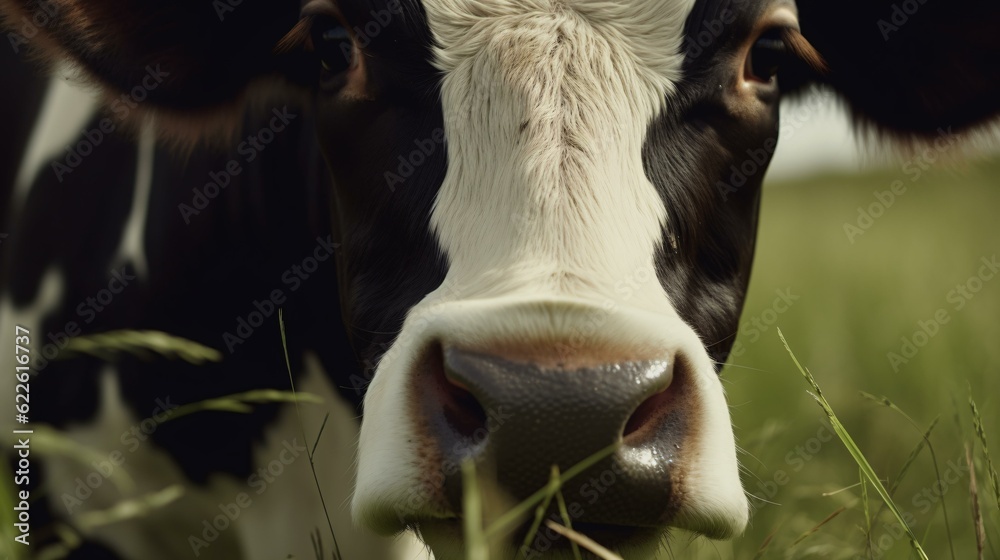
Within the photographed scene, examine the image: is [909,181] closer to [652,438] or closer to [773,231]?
[652,438]

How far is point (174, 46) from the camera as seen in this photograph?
9.28ft

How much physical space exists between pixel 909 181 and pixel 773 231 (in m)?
9.63

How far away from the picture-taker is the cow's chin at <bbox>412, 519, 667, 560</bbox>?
71.7 inches

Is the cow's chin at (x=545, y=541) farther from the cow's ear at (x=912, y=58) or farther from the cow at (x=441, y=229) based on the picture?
the cow's ear at (x=912, y=58)

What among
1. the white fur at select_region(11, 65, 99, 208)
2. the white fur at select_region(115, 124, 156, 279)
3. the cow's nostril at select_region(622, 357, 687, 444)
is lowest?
the white fur at select_region(115, 124, 156, 279)

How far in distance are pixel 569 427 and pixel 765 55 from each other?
1.23 meters

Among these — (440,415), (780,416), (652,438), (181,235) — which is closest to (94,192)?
(181,235)

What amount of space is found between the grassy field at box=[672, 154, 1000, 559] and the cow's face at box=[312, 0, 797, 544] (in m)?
0.49

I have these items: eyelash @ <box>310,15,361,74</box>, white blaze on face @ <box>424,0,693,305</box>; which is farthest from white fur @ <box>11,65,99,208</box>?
white blaze on face @ <box>424,0,693,305</box>

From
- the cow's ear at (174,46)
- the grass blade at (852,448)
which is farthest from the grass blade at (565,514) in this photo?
the cow's ear at (174,46)

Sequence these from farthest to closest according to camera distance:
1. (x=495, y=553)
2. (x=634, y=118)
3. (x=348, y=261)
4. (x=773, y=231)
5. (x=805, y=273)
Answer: (x=773, y=231) < (x=805, y=273) < (x=348, y=261) < (x=634, y=118) < (x=495, y=553)

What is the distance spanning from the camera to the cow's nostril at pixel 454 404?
1.73 meters

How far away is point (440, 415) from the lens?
5.74 feet

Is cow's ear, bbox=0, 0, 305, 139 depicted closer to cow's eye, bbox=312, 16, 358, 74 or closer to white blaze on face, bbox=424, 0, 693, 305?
cow's eye, bbox=312, 16, 358, 74
